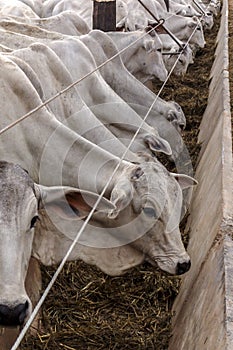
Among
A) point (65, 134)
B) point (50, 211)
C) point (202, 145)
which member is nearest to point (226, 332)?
point (50, 211)

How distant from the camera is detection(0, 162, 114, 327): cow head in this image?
3.15 m

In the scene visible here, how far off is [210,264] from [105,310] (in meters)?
1.23

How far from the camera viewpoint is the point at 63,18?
8.52m

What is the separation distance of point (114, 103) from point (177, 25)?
8.17 metres

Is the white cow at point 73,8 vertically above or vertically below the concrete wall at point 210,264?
below

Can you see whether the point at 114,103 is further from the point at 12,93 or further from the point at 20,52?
the point at 12,93

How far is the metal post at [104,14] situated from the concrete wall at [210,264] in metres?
2.35

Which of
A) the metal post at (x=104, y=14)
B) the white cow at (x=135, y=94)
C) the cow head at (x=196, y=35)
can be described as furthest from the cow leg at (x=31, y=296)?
the cow head at (x=196, y=35)

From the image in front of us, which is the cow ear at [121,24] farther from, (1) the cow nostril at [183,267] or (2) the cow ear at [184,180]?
(1) the cow nostril at [183,267]

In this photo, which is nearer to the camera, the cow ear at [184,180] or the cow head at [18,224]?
the cow head at [18,224]

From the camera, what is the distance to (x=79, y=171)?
15.2 feet

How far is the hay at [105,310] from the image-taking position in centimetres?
444

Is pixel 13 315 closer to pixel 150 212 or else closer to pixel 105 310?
pixel 150 212

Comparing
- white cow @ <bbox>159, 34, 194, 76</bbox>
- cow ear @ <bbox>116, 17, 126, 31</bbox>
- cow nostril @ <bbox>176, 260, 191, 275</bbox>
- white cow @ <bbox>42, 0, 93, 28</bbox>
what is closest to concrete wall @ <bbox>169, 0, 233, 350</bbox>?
cow nostril @ <bbox>176, 260, 191, 275</bbox>
